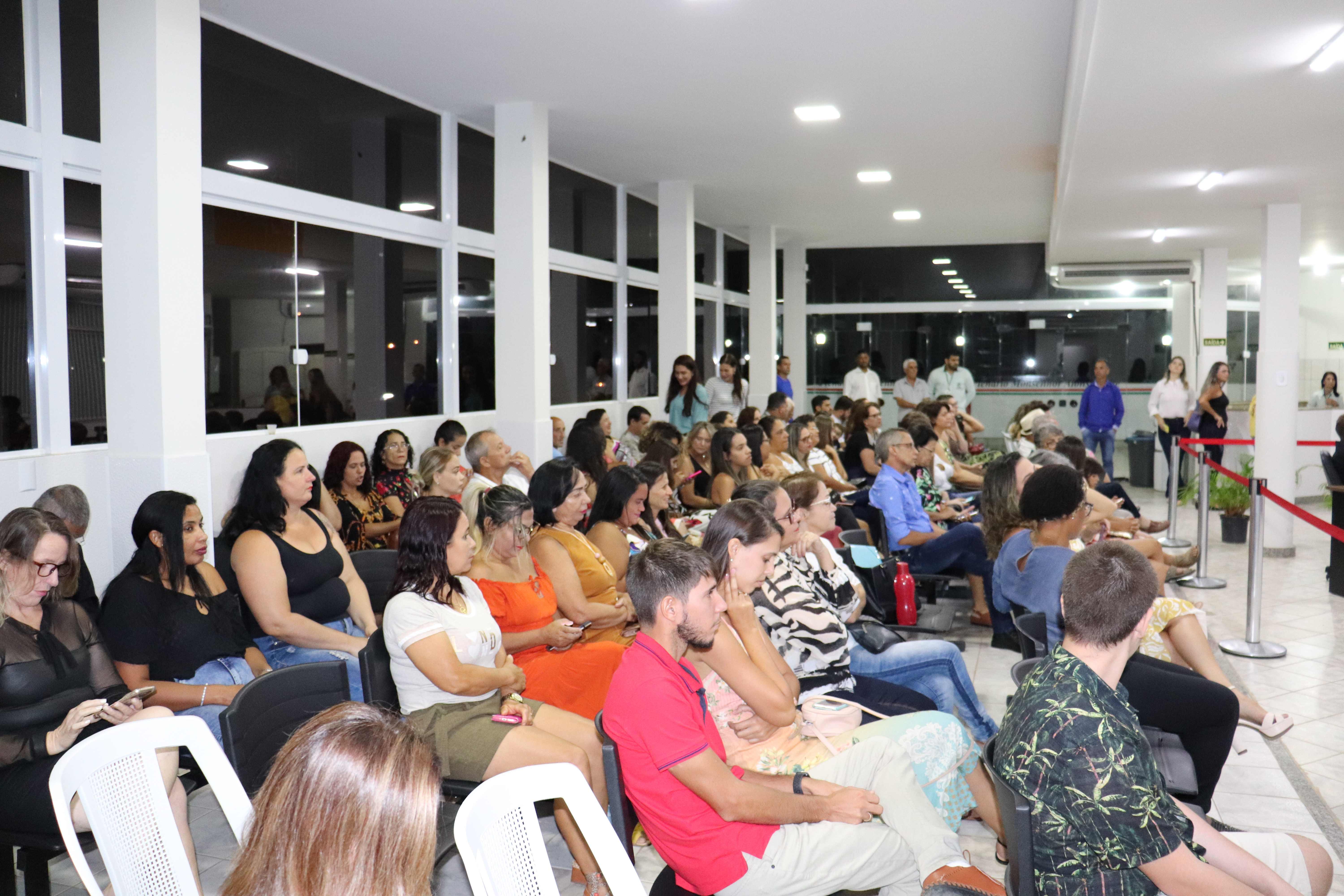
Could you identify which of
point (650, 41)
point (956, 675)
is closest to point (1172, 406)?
point (650, 41)

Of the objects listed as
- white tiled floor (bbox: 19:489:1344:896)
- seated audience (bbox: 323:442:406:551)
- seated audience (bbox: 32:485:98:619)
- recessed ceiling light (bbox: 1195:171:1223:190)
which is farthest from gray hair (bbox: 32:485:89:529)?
recessed ceiling light (bbox: 1195:171:1223:190)

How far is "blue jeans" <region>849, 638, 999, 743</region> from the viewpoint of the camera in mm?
3795

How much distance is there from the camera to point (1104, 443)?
13.2m

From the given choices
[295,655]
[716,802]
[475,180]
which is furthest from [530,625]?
[475,180]

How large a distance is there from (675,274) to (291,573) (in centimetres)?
730

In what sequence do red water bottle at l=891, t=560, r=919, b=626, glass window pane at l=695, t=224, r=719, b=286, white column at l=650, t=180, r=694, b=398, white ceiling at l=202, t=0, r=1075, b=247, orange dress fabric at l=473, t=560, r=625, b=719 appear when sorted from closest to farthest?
orange dress fabric at l=473, t=560, r=625, b=719
red water bottle at l=891, t=560, r=919, b=626
white ceiling at l=202, t=0, r=1075, b=247
white column at l=650, t=180, r=694, b=398
glass window pane at l=695, t=224, r=719, b=286

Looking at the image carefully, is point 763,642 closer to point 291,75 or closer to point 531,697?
point 531,697

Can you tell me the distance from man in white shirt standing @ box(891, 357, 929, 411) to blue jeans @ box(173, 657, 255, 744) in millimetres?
11918

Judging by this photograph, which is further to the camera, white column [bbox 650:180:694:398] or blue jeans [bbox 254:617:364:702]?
white column [bbox 650:180:694:398]

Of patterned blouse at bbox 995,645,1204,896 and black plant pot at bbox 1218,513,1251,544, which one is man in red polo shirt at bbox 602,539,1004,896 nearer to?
patterned blouse at bbox 995,645,1204,896

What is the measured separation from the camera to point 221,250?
5.66 metres

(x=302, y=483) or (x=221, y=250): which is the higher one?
(x=221, y=250)

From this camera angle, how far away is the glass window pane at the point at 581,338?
9.47m

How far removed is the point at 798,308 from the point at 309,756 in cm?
1461
